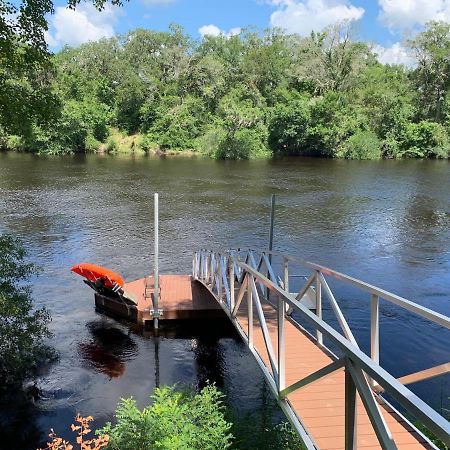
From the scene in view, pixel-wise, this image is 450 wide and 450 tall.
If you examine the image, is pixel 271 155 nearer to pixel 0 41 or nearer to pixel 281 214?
pixel 281 214

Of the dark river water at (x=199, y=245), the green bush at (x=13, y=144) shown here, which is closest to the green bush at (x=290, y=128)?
the dark river water at (x=199, y=245)

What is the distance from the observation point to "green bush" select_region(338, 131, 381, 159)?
5800 centimetres

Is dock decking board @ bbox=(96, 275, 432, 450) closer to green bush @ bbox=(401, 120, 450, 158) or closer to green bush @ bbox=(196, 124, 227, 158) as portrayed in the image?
A: green bush @ bbox=(196, 124, 227, 158)

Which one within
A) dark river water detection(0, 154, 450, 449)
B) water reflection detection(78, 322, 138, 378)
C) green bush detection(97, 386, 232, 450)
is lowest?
water reflection detection(78, 322, 138, 378)

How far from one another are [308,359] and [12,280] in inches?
276

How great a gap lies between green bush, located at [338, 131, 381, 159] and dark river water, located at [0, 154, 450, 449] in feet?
26.1

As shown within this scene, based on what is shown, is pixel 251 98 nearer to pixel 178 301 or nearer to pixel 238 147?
pixel 238 147

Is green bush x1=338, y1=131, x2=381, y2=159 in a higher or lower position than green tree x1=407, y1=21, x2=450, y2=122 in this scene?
lower

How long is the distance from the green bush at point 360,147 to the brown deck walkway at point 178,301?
46392 millimetres

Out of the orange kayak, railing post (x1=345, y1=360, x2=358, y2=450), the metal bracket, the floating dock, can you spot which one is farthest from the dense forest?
railing post (x1=345, y1=360, x2=358, y2=450)

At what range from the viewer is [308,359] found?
21.5 feet

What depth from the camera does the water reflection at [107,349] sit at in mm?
11680

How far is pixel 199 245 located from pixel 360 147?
135 feet

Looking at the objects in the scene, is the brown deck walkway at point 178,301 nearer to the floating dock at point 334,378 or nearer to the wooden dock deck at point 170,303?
the wooden dock deck at point 170,303
